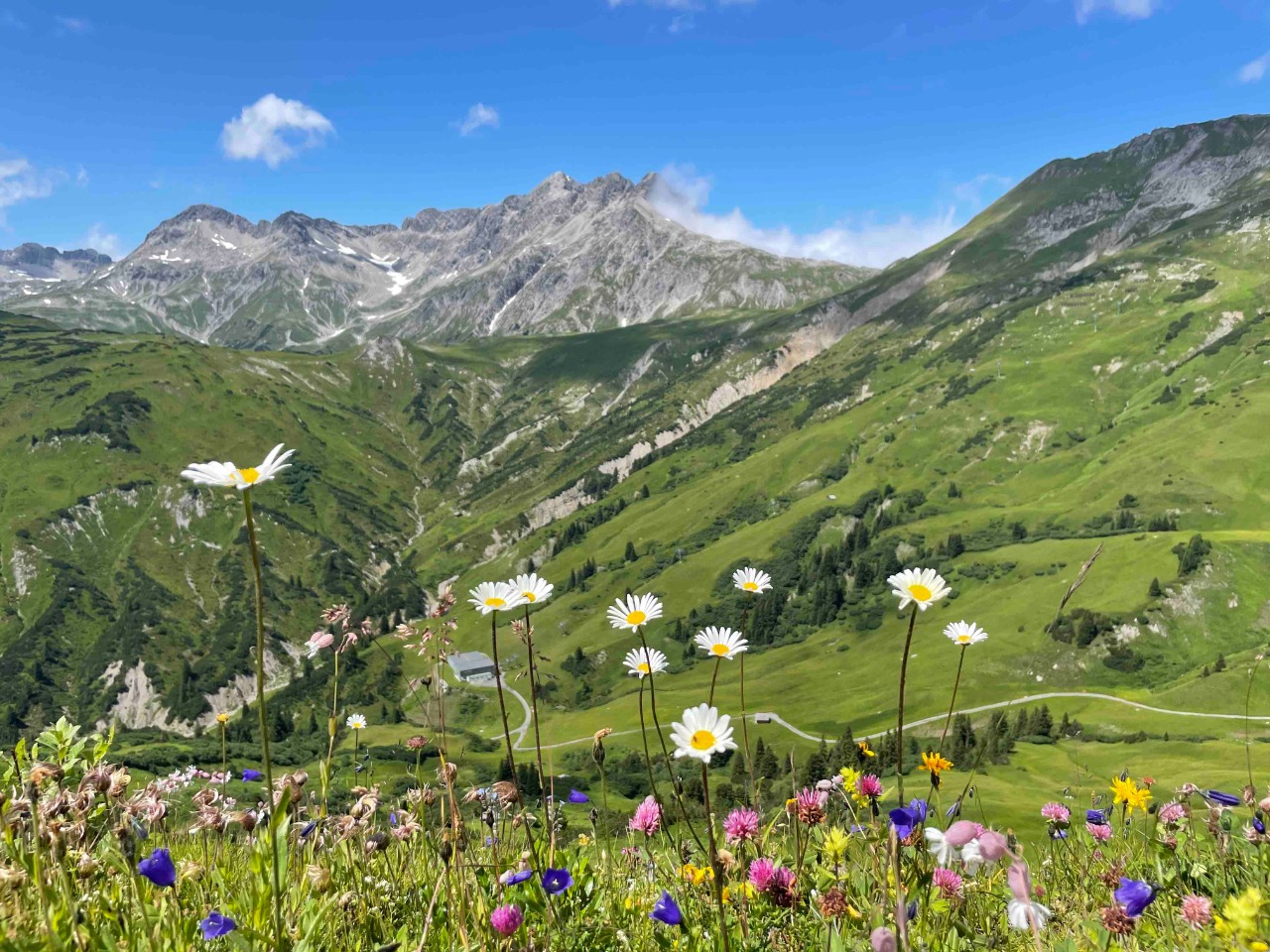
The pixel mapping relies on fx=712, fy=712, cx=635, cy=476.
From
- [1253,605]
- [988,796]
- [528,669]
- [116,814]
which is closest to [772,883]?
[528,669]

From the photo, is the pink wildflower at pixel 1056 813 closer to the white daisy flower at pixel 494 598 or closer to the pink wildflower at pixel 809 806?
the pink wildflower at pixel 809 806

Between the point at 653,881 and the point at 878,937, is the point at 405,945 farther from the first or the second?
the point at 878,937

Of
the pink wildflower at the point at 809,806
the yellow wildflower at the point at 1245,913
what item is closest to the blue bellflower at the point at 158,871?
the pink wildflower at the point at 809,806

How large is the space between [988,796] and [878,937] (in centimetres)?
7777

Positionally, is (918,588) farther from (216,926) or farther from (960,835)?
(216,926)

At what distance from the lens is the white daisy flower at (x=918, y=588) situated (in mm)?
3930

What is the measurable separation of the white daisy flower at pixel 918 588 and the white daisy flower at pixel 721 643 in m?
1.02

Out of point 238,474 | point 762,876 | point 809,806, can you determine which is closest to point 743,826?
point 809,806

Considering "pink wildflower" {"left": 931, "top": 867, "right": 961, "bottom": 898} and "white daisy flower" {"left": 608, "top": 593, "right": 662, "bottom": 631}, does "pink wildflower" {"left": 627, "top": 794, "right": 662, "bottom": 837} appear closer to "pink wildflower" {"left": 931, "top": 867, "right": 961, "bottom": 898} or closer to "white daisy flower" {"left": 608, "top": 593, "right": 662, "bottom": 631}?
"white daisy flower" {"left": 608, "top": 593, "right": 662, "bottom": 631}

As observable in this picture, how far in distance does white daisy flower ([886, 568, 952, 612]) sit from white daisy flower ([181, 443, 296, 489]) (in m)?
3.04

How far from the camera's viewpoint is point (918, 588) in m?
4.17

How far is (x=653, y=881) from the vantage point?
18.4 feet

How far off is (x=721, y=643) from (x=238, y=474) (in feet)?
10.9

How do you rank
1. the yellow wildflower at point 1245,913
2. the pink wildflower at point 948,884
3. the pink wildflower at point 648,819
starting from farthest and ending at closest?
the pink wildflower at point 648,819
the pink wildflower at point 948,884
the yellow wildflower at point 1245,913
